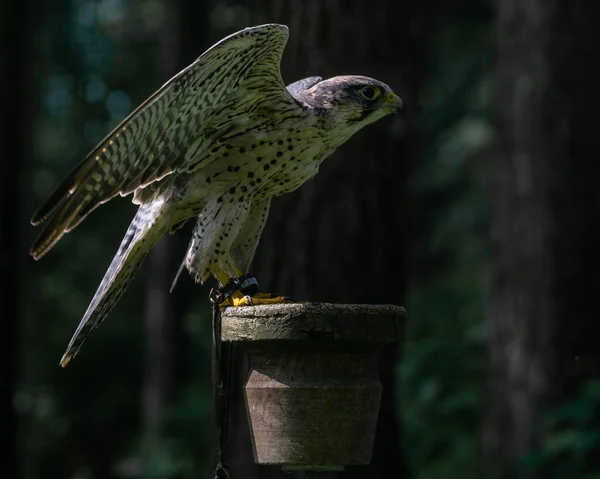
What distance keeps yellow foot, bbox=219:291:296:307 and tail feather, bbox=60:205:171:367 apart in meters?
A: 0.48

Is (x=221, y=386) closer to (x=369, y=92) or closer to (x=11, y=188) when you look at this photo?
(x=369, y=92)

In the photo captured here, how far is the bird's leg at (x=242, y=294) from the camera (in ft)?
13.5

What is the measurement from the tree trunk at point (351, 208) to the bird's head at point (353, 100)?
134cm

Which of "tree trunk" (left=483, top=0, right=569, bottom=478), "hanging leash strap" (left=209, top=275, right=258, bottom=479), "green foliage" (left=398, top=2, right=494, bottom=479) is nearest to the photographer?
"hanging leash strap" (left=209, top=275, right=258, bottom=479)

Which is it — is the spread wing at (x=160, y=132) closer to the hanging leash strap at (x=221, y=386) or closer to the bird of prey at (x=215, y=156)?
the bird of prey at (x=215, y=156)

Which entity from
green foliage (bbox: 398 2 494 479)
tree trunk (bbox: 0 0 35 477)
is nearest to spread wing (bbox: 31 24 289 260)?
tree trunk (bbox: 0 0 35 477)

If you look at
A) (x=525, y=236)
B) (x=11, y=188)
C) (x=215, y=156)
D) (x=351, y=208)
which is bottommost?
(x=525, y=236)

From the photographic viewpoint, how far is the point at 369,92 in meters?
4.63

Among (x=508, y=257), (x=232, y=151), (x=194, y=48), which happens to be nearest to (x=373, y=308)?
(x=232, y=151)

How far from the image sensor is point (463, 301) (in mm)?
14070

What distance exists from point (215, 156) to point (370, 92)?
2.33 ft

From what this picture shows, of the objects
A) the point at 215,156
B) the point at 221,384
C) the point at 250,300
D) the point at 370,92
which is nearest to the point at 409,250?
the point at 370,92

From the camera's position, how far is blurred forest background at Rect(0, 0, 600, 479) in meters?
6.05

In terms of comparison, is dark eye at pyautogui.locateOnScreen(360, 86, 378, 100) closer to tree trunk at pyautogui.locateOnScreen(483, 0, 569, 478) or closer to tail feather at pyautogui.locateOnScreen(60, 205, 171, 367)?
tail feather at pyautogui.locateOnScreen(60, 205, 171, 367)
